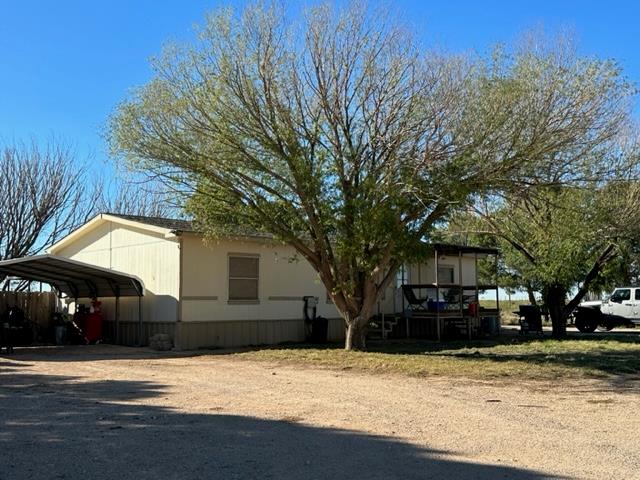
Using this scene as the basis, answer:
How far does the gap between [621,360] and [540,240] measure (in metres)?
6.53

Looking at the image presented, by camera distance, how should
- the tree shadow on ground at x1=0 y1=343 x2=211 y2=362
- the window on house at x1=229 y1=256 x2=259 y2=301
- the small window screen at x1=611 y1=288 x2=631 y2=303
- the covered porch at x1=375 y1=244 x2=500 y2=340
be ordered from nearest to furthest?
1. the tree shadow on ground at x1=0 y1=343 x2=211 y2=362
2. the window on house at x1=229 y1=256 x2=259 y2=301
3. the covered porch at x1=375 y1=244 x2=500 y2=340
4. the small window screen at x1=611 y1=288 x2=631 y2=303

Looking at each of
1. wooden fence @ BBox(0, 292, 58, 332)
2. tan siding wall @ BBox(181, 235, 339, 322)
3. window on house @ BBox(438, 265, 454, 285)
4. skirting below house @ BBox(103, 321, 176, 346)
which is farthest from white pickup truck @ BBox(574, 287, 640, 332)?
wooden fence @ BBox(0, 292, 58, 332)

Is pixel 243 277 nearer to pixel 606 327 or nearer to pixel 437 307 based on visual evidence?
pixel 437 307

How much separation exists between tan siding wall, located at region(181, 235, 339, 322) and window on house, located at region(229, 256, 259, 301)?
0.58 feet

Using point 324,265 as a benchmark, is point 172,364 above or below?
below

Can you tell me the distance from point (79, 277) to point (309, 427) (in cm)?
1447

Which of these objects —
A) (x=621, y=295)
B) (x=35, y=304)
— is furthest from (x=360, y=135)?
(x=621, y=295)

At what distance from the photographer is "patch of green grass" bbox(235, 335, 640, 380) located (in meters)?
13.4

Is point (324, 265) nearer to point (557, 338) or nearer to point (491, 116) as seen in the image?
point (491, 116)

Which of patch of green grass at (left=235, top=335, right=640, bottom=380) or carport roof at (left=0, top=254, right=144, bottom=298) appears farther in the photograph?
carport roof at (left=0, top=254, right=144, bottom=298)

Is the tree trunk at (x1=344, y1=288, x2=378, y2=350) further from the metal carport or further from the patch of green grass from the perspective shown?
the metal carport

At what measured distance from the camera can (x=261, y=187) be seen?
51.1ft

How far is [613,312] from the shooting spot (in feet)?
103

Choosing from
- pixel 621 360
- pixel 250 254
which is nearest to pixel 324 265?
pixel 250 254
